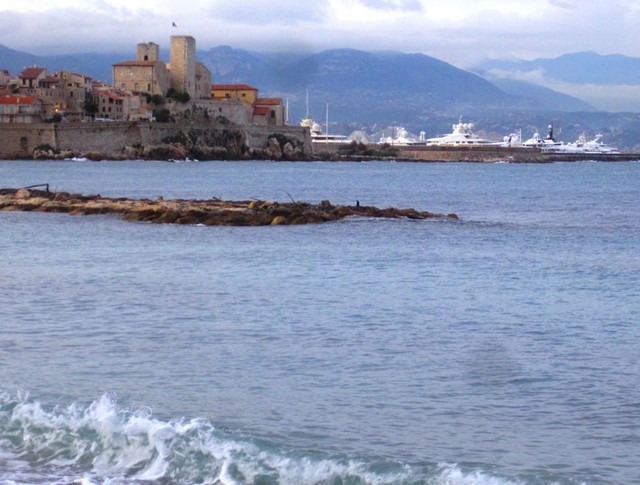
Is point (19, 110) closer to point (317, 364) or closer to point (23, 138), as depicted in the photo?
point (23, 138)

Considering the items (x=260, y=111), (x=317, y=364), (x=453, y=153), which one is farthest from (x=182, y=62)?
(x=317, y=364)

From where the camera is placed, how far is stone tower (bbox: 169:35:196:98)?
87.3 m

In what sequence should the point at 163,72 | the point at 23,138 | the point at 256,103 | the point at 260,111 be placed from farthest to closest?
the point at 256,103 → the point at 260,111 → the point at 163,72 → the point at 23,138

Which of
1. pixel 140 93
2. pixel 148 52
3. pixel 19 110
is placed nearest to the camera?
pixel 19 110

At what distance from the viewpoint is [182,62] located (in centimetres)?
8762

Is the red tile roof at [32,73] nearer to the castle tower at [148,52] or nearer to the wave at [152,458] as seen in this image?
the castle tower at [148,52]

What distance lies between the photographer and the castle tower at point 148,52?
89.4 meters

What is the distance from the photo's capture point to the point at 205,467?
7.75 meters

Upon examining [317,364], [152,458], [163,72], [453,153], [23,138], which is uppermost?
[163,72]

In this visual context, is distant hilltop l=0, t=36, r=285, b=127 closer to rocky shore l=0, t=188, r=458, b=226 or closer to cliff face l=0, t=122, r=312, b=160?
cliff face l=0, t=122, r=312, b=160

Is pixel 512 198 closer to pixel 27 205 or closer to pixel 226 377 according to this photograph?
pixel 27 205

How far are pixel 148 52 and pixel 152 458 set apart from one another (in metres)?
85.0

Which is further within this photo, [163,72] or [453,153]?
[453,153]

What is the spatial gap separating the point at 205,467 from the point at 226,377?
7.30ft
